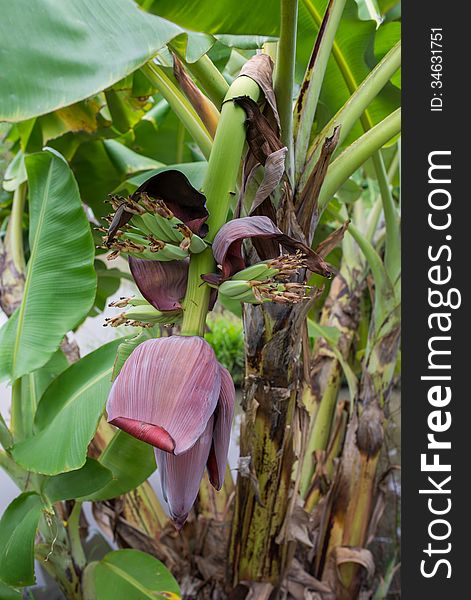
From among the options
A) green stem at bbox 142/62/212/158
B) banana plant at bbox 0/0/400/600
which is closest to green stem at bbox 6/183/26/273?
banana plant at bbox 0/0/400/600

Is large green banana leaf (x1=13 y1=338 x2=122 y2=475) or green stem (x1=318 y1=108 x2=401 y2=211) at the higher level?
green stem (x1=318 y1=108 x2=401 y2=211)

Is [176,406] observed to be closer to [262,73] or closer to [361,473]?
[262,73]

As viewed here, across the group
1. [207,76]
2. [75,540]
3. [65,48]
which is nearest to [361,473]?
Answer: [75,540]

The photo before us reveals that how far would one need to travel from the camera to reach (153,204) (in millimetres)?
304

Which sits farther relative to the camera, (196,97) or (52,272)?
(52,272)

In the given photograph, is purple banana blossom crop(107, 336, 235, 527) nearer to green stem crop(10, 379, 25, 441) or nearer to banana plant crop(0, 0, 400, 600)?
banana plant crop(0, 0, 400, 600)

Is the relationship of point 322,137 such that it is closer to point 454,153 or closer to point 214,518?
point 454,153

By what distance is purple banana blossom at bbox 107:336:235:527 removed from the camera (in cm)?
27

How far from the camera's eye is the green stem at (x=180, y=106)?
24.3 inches

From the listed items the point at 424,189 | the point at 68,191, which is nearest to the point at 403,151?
the point at 424,189

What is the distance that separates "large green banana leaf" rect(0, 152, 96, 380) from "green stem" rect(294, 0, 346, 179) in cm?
29

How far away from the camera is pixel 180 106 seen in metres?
0.64

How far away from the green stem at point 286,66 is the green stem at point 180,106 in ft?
0.34

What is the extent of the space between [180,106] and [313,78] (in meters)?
0.15
